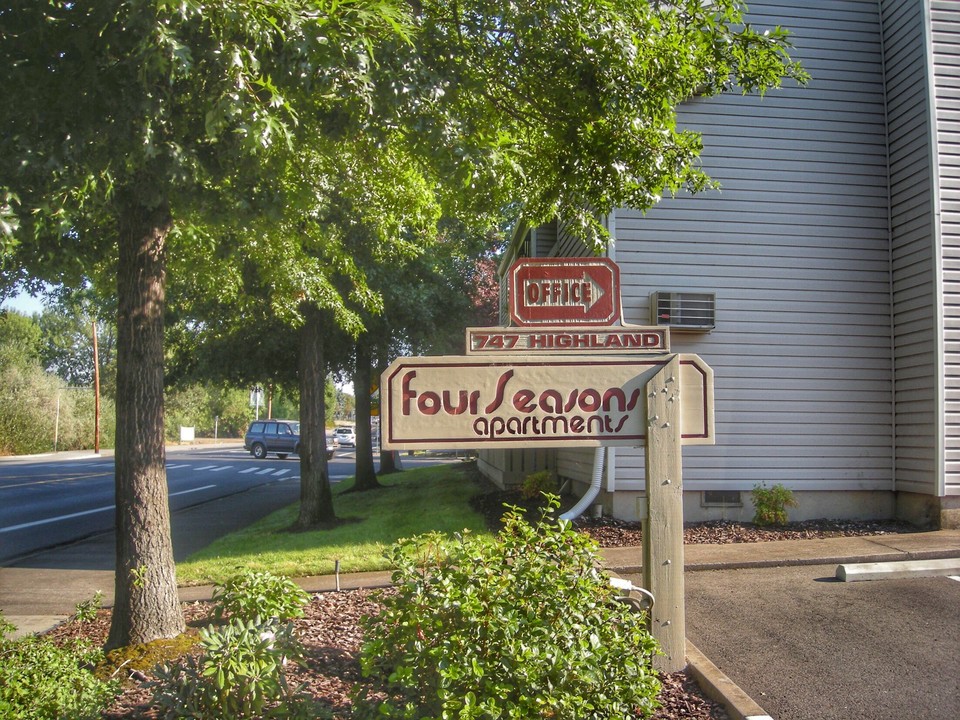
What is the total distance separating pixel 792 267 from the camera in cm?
1043

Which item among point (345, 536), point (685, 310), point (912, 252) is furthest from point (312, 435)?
point (912, 252)

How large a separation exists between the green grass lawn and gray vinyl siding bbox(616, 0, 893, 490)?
328cm

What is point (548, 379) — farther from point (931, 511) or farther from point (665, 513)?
point (931, 511)

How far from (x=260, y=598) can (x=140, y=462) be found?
1581 mm

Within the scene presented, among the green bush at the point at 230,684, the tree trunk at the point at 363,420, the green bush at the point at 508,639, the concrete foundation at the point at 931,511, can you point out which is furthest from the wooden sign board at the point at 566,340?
the tree trunk at the point at 363,420

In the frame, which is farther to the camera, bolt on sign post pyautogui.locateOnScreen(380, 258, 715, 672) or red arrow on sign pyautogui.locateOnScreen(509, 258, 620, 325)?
red arrow on sign pyautogui.locateOnScreen(509, 258, 620, 325)

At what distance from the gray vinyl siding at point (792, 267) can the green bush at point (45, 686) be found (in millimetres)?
7138

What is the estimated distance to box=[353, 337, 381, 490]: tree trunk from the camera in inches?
760

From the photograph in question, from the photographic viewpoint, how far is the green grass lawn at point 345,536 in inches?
345

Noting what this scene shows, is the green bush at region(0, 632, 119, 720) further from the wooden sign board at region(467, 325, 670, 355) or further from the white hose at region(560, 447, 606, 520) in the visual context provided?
the white hose at region(560, 447, 606, 520)

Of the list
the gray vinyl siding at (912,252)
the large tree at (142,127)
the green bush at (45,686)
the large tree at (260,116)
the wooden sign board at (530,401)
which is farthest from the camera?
the gray vinyl siding at (912,252)

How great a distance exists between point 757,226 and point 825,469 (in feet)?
10.5

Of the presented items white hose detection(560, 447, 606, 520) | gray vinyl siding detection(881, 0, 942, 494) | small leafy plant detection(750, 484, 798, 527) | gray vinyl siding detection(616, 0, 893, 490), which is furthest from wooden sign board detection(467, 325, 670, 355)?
gray vinyl siding detection(881, 0, 942, 494)

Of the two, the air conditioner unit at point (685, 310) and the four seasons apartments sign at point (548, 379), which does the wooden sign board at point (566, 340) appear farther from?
the air conditioner unit at point (685, 310)
